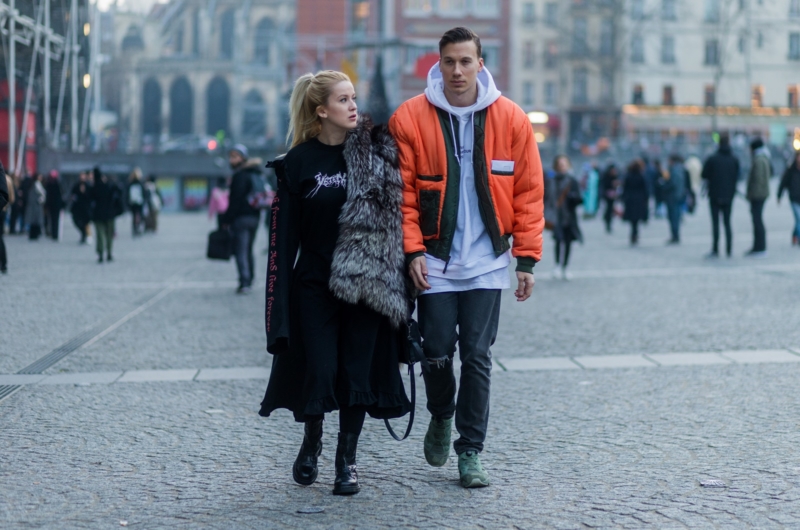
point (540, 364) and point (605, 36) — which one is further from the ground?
point (605, 36)

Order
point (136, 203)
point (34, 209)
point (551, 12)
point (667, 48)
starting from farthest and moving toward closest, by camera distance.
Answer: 1. point (667, 48)
2. point (551, 12)
3. point (136, 203)
4. point (34, 209)

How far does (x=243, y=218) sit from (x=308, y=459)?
30.0 feet

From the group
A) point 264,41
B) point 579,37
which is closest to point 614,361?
point 579,37

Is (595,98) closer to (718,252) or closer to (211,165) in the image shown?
(211,165)

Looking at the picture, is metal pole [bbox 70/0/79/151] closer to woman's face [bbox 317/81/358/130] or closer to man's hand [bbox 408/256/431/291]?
woman's face [bbox 317/81/358/130]

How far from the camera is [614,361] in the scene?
8.24 m

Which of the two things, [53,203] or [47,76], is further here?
→ [47,76]

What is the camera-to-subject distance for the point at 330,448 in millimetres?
5625

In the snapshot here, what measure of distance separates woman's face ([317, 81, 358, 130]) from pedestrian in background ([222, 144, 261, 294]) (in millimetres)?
9073

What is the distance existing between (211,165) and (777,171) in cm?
2592

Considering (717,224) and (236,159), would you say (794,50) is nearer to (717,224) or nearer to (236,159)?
(717,224)

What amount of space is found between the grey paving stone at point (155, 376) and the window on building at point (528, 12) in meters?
71.5

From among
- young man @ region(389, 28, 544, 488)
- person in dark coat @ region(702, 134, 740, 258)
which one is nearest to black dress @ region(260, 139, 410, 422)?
young man @ region(389, 28, 544, 488)

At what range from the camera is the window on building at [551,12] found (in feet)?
256
